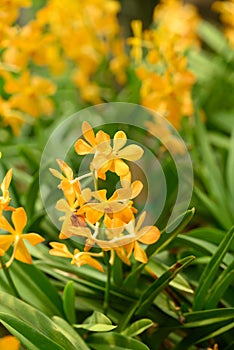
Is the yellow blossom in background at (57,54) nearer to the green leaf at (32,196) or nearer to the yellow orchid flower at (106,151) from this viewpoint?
the green leaf at (32,196)

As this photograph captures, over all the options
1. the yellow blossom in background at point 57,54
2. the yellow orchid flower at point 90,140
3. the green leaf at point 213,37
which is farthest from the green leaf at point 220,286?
the green leaf at point 213,37

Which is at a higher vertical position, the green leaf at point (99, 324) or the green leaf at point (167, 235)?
the green leaf at point (167, 235)

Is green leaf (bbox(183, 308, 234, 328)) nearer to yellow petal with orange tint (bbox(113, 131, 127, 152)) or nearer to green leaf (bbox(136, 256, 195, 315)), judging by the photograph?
green leaf (bbox(136, 256, 195, 315))

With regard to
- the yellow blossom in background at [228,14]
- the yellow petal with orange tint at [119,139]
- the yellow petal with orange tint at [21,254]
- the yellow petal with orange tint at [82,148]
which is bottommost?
the yellow petal with orange tint at [21,254]

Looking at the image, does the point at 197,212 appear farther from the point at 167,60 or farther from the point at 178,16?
the point at 178,16

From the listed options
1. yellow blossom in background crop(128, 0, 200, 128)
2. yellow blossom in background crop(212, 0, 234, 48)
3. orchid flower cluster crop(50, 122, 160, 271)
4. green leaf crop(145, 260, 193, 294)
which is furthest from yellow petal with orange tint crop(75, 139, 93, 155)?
yellow blossom in background crop(212, 0, 234, 48)

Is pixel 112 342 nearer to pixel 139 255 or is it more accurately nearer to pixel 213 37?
pixel 139 255

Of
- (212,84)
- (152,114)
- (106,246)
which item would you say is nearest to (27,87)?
(152,114)
